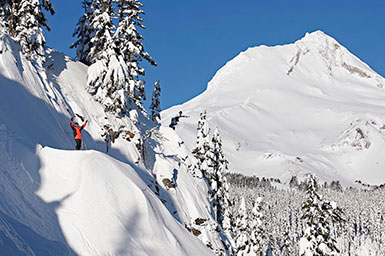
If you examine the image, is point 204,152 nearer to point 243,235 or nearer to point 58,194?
point 243,235

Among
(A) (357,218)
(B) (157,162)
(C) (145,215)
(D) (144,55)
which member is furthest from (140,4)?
(A) (357,218)

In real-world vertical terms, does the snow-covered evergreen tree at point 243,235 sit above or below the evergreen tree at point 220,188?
below

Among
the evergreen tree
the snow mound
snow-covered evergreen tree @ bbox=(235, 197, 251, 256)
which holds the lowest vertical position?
the snow mound

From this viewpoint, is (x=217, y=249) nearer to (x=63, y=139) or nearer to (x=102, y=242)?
(x=63, y=139)

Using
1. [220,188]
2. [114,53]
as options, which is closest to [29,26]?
[114,53]

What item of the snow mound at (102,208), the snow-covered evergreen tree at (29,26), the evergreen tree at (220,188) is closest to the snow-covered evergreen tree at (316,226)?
the evergreen tree at (220,188)

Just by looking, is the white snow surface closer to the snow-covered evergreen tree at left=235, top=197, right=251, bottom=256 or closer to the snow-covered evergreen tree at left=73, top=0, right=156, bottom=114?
the snow-covered evergreen tree at left=73, top=0, right=156, bottom=114

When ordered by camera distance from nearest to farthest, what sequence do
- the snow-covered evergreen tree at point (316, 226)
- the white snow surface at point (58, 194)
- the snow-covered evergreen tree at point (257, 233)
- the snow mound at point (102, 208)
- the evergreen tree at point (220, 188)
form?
the white snow surface at point (58, 194) → the snow mound at point (102, 208) → the snow-covered evergreen tree at point (316, 226) → the snow-covered evergreen tree at point (257, 233) → the evergreen tree at point (220, 188)

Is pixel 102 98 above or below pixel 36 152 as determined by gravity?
above

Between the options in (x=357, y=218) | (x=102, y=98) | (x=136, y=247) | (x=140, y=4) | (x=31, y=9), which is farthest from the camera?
(x=357, y=218)

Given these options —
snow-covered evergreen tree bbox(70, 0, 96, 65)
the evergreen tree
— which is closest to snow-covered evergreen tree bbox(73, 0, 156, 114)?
snow-covered evergreen tree bbox(70, 0, 96, 65)

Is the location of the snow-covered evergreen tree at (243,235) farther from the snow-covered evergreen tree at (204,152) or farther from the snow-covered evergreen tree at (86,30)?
→ the snow-covered evergreen tree at (86,30)

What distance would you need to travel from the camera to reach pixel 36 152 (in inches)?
543

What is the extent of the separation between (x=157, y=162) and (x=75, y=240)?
16.7 m
